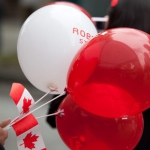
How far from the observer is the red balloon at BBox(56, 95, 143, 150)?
129 cm

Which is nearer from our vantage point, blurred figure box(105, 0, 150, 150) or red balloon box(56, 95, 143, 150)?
red balloon box(56, 95, 143, 150)

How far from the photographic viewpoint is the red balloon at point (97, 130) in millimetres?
1288

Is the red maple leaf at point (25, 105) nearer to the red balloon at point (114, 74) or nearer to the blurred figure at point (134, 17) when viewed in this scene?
the red balloon at point (114, 74)

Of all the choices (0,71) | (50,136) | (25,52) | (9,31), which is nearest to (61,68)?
(25,52)

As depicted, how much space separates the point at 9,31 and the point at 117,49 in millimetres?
5265

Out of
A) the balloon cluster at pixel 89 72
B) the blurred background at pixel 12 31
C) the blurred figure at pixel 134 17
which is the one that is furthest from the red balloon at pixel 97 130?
the blurred background at pixel 12 31

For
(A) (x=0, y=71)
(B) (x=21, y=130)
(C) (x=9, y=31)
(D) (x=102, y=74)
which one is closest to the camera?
(D) (x=102, y=74)

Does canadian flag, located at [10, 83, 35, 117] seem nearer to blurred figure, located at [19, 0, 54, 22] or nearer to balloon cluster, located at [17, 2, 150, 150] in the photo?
balloon cluster, located at [17, 2, 150, 150]

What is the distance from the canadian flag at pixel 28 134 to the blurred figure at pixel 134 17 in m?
0.48

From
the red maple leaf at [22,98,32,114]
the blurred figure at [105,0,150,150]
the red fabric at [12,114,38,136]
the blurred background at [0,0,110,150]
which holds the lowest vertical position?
the blurred background at [0,0,110,150]

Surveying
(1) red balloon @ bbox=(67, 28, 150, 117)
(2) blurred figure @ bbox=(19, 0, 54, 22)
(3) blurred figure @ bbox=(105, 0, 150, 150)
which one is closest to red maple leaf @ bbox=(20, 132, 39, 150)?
(1) red balloon @ bbox=(67, 28, 150, 117)

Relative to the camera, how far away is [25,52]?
1399 mm

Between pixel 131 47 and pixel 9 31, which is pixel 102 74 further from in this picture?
pixel 9 31

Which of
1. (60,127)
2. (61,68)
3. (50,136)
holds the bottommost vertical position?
(50,136)
